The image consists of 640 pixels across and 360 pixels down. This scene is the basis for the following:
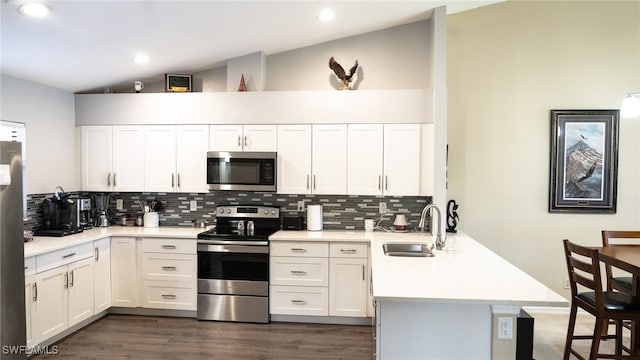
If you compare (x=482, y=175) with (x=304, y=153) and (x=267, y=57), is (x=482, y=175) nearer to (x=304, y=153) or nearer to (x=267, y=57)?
(x=304, y=153)

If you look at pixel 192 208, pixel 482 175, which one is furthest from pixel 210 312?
pixel 482 175

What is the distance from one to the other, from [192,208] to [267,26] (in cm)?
220

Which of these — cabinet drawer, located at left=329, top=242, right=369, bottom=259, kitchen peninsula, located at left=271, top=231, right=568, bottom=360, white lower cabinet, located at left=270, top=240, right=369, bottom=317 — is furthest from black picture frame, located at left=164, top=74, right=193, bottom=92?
kitchen peninsula, located at left=271, top=231, right=568, bottom=360

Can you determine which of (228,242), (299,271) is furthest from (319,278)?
(228,242)

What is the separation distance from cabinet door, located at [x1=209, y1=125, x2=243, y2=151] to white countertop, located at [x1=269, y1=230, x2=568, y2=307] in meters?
1.84

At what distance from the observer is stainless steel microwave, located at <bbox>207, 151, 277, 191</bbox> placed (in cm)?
410

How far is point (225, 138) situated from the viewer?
13.8 ft

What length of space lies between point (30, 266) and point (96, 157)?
1.59 m

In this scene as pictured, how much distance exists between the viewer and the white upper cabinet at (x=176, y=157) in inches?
167

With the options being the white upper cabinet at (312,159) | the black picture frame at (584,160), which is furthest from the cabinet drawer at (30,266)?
the black picture frame at (584,160)

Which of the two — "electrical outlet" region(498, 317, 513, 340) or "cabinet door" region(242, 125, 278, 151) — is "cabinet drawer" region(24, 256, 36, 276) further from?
"electrical outlet" region(498, 317, 513, 340)

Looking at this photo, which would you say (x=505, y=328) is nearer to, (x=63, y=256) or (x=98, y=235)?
(x=63, y=256)

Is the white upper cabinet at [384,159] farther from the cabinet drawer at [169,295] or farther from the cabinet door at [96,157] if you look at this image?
the cabinet door at [96,157]

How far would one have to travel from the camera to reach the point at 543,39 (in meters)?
4.27
